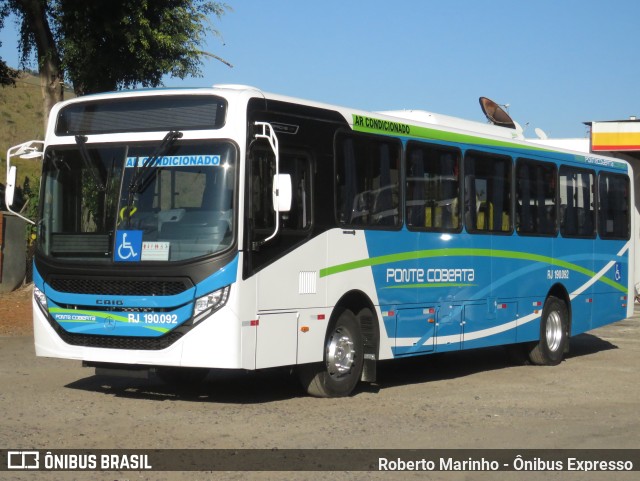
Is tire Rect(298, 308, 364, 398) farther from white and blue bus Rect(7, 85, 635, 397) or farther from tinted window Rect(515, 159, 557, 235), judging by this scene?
tinted window Rect(515, 159, 557, 235)

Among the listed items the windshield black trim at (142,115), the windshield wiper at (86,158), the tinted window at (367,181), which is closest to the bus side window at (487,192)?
the tinted window at (367,181)

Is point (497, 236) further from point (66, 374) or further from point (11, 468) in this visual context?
point (11, 468)

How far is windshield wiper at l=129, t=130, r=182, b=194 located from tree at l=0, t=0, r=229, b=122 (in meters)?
12.7

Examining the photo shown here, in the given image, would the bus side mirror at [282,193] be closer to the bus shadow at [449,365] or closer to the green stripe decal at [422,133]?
the green stripe decal at [422,133]

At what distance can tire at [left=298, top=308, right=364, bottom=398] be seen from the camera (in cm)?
1236

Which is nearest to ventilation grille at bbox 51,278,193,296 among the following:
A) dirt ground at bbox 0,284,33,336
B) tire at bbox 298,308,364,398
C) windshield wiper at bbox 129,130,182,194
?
windshield wiper at bbox 129,130,182,194

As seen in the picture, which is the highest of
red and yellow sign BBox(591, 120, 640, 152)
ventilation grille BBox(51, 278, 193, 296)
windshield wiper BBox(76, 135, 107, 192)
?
red and yellow sign BBox(591, 120, 640, 152)

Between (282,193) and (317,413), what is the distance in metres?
2.22

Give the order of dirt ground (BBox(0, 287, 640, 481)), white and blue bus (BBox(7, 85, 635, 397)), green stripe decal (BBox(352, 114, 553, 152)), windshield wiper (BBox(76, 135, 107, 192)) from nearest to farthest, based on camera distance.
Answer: dirt ground (BBox(0, 287, 640, 481)) → white and blue bus (BBox(7, 85, 635, 397)) → windshield wiper (BBox(76, 135, 107, 192)) → green stripe decal (BBox(352, 114, 553, 152))

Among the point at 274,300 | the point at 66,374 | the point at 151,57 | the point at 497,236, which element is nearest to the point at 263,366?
the point at 274,300

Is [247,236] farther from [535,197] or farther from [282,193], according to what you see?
[535,197]

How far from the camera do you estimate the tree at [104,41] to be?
23875 millimetres

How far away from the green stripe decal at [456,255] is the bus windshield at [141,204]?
1681 millimetres

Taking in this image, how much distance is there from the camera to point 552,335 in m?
17.4
